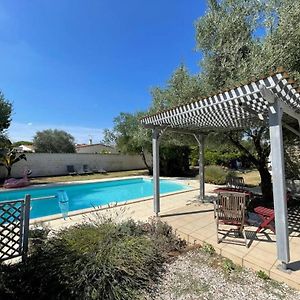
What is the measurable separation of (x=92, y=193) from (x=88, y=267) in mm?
11981

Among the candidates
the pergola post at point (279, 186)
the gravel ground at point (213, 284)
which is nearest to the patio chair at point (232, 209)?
the gravel ground at point (213, 284)

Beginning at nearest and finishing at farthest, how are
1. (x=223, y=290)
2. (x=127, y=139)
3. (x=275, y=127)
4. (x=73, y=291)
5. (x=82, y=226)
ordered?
(x=73, y=291) → (x=223, y=290) → (x=275, y=127) → (x=82, y=226) → (x=127, y=139)

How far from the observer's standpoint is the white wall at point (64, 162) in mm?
20291

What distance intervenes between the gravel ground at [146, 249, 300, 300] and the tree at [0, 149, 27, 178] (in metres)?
18.7

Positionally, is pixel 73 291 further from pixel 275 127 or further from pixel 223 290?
pixel 275 127

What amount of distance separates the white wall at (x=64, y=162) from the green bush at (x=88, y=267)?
18441 millimetres

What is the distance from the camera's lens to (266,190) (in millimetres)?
8398

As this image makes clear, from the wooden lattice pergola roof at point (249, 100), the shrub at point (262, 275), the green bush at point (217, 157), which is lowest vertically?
the shrub at point (262, 275)

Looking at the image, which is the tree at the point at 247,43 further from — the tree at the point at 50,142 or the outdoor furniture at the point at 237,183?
the tree at the point at 50,142

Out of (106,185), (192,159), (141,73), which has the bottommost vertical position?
(106,185)

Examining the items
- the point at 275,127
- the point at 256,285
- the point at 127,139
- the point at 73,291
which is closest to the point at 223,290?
the point at 256,285

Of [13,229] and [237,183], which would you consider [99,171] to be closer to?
[237,183]

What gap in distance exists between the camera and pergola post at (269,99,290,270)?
11.8 feet

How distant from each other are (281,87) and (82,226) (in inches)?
186
